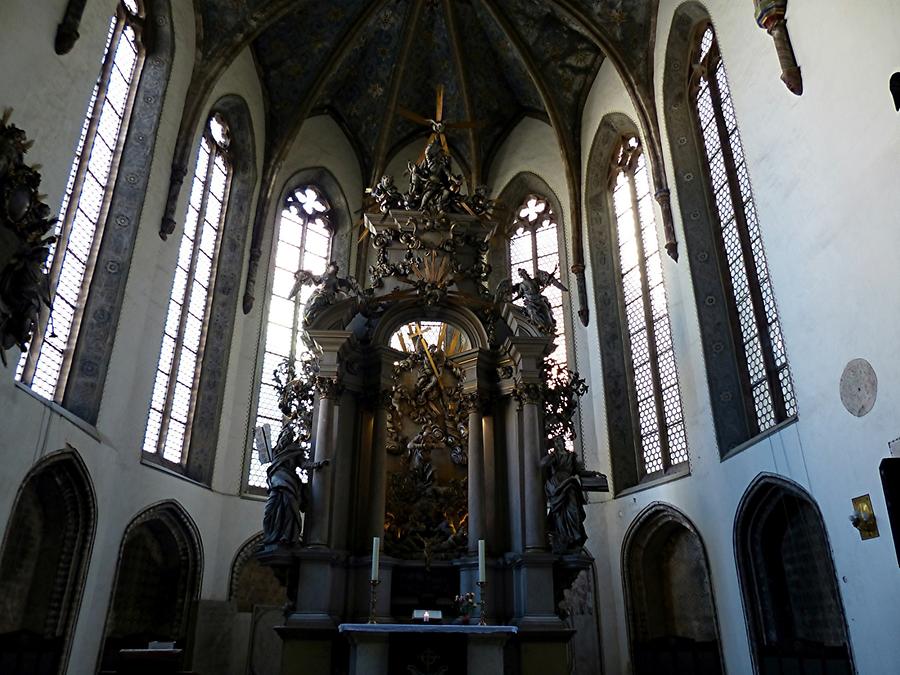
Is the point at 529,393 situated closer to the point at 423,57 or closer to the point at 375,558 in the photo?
the point at 375,558

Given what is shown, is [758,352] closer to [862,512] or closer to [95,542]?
[862,512]

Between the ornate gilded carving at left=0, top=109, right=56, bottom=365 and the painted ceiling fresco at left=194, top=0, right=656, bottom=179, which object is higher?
the painted ceiling fresco at left=194, top=0, right=656, bottom=179

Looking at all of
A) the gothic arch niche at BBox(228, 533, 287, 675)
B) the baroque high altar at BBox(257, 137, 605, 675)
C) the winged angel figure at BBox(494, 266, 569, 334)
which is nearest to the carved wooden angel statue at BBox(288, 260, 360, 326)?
the baroque high altar at BBox(257, 137, 605, 675)

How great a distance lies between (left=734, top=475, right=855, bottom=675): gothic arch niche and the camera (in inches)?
338

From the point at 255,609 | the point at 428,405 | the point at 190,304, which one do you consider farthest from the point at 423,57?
the point at 255,609

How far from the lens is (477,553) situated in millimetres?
9305

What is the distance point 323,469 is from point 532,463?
259 cm

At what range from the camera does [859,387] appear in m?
7.59

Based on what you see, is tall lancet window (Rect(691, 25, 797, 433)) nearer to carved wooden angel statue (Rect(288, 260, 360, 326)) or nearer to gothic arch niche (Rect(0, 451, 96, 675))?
carved wooden angel statue (Rect(288, 260, 360, 326))

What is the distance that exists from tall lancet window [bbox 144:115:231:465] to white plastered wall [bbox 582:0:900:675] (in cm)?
814

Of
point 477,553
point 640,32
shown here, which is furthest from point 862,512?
point 640,32

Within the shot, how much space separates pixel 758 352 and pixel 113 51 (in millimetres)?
10212

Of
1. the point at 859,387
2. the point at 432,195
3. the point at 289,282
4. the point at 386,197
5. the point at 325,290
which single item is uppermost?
the point at 289,282

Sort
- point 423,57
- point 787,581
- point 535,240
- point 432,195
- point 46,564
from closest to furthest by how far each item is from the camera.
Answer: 1. point 46,564
2. point 787,581
3. point 432,195
4. point 535,240
5. point 423,57
